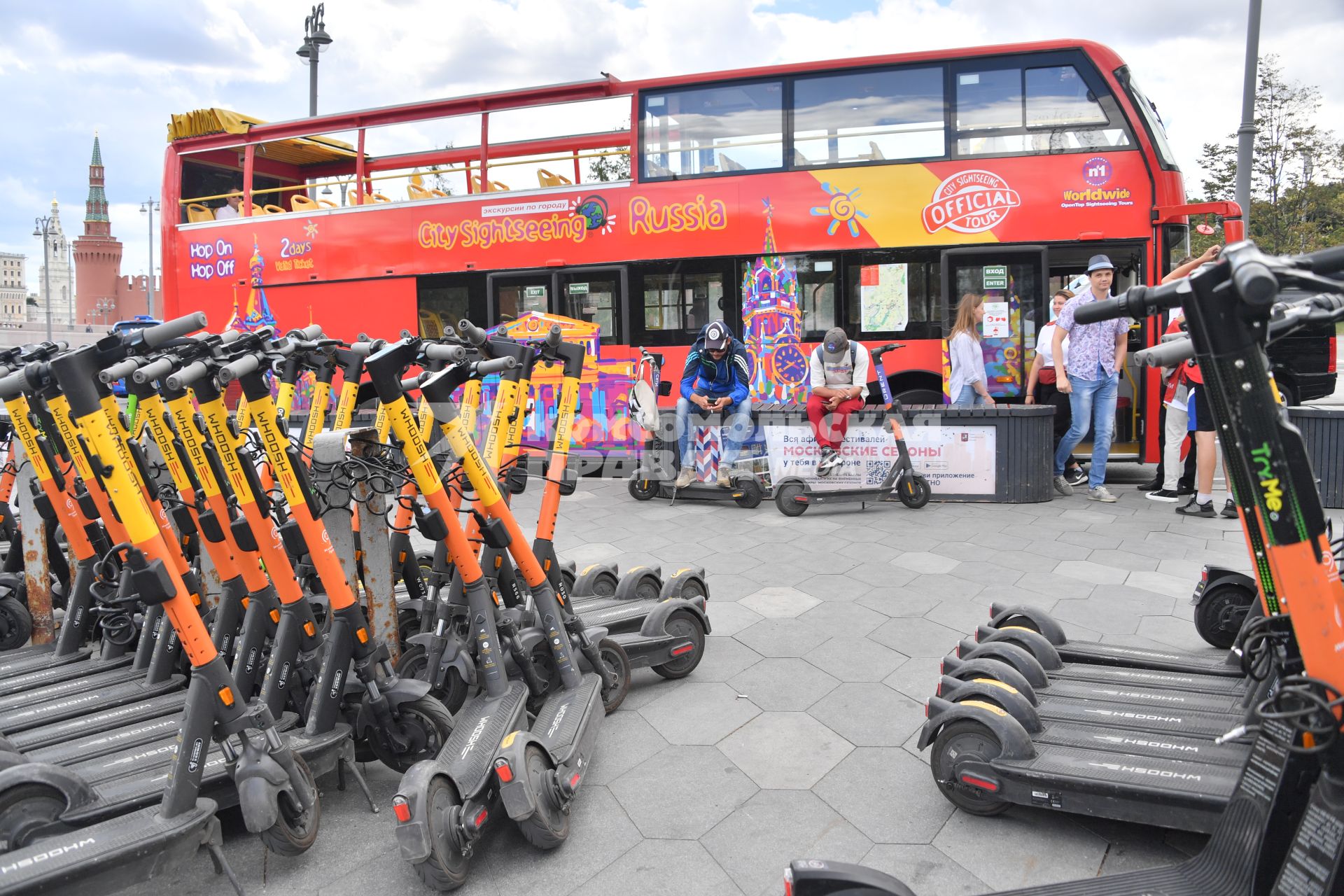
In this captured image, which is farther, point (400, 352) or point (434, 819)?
point (400, 352)

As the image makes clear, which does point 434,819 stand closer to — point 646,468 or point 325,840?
point 325,840

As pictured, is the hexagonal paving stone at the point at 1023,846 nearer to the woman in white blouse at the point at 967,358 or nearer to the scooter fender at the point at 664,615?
the scooter fender at the point at 664,615

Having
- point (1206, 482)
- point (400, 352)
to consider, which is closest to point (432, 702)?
point (400, 352)

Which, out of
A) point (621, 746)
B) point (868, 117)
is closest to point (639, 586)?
point (621, 746)

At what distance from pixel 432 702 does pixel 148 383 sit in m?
1.54

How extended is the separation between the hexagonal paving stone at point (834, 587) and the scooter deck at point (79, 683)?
3.83m

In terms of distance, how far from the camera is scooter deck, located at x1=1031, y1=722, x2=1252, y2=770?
9.03ft

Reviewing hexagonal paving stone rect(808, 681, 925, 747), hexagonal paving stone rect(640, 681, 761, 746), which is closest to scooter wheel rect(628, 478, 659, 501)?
hexagonal paving stone rect(640, 681, 761, 746)

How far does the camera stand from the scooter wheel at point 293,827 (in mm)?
2723

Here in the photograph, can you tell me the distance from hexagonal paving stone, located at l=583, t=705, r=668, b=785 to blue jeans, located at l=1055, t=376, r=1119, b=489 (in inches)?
247

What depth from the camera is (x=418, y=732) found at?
3.25 m

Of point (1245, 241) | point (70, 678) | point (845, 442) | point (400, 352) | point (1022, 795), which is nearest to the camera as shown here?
point (1245, 241)

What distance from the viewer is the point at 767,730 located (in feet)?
12.0

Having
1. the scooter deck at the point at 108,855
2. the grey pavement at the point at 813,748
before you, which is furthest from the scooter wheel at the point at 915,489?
the scooter deck at the point at 108,855
